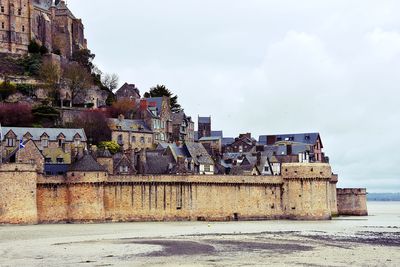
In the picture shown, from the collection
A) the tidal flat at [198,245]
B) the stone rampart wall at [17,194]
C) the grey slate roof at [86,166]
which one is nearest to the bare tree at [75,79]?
the grey slate roof at [86,166]

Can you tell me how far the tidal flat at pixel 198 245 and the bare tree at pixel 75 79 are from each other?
1181 inches

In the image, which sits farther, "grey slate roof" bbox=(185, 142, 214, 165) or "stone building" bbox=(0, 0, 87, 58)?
"stone building" bbox=(0, 0, 87, 58)

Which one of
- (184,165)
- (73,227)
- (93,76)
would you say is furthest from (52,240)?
(93,76)

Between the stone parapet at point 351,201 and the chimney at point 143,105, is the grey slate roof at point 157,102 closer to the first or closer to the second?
the chimney at point 143,105

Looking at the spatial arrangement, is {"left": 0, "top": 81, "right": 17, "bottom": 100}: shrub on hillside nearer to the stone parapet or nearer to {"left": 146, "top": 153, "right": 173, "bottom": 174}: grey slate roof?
{"left": 146, "top": 153, "right": 173, "bottom": 174}: grey slate roof

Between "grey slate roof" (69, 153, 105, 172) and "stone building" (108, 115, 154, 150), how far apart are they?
661 inches

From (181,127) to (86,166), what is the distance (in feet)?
104

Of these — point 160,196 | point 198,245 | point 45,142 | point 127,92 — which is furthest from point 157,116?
point 198,245

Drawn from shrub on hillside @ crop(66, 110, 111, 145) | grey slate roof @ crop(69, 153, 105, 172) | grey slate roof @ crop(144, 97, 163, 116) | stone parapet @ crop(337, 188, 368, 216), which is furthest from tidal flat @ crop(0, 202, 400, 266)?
grey slate roof @ crop(144, 97, 163, 116)

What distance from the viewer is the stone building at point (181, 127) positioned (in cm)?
8506

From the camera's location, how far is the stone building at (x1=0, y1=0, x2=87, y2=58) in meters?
84.2

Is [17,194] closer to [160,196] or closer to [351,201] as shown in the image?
[160,196]

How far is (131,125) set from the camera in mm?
76125

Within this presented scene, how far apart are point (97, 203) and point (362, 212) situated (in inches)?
1193
